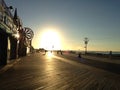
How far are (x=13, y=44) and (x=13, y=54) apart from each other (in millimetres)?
1886

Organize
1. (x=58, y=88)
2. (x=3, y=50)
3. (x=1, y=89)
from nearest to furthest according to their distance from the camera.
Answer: (x=1, y=89), (x=58, y=88), (x=3, y=50)

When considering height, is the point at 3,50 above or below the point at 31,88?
above

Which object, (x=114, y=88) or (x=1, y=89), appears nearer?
(x=1, y=89)

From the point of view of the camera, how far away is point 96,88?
1234cm

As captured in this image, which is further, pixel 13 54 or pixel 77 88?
pixel 13 54

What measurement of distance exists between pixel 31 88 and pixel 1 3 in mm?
16027

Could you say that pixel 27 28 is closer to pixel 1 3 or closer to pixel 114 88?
pixel 1 3

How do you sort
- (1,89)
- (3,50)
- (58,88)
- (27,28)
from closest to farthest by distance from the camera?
(1,89)
(58,88)
(3,50)
(27,28)

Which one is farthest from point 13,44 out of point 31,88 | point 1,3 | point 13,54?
point 31,88

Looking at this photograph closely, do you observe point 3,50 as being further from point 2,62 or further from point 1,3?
point 1,3

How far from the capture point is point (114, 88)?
1261 cm

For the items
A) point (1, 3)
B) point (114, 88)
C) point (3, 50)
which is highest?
point (1, 3)

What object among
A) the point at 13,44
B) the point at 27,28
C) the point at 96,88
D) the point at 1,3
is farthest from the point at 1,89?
the point at 27,28

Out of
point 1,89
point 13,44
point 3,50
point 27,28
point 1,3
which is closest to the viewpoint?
point 1,89
